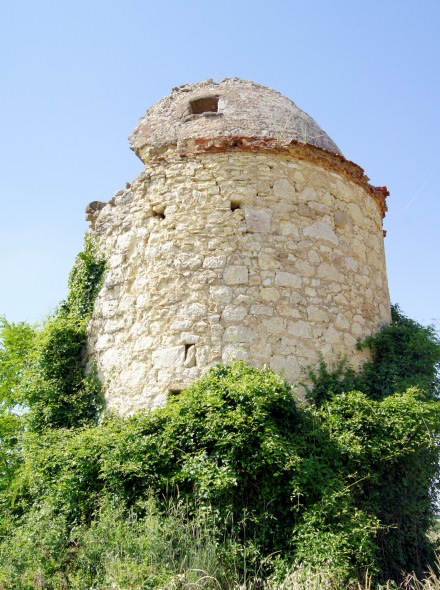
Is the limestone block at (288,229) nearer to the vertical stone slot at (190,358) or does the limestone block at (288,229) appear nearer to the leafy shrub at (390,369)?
the leafy shrub at (390,369)

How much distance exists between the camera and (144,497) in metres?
6.52

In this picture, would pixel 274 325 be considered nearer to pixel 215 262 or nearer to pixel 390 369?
pixel 215 262

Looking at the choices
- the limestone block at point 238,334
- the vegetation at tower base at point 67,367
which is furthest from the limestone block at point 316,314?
the vegetation at tower base at point 67,367

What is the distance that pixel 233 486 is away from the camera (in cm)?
635

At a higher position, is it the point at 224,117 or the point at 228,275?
the point at 224,117

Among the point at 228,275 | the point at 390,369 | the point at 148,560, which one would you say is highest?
the point at 228,275

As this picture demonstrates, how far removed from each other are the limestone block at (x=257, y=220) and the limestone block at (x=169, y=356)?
179 centimetres

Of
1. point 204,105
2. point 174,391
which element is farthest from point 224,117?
point 174,391

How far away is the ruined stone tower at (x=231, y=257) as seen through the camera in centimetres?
757

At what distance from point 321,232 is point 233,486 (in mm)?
3621

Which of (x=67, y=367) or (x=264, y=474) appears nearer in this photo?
(x=264, y=474)

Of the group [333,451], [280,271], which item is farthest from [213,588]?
Answer: [280,271]

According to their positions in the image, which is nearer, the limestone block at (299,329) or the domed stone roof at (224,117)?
the limestone block at (299,329)

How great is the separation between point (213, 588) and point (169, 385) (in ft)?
8.29
